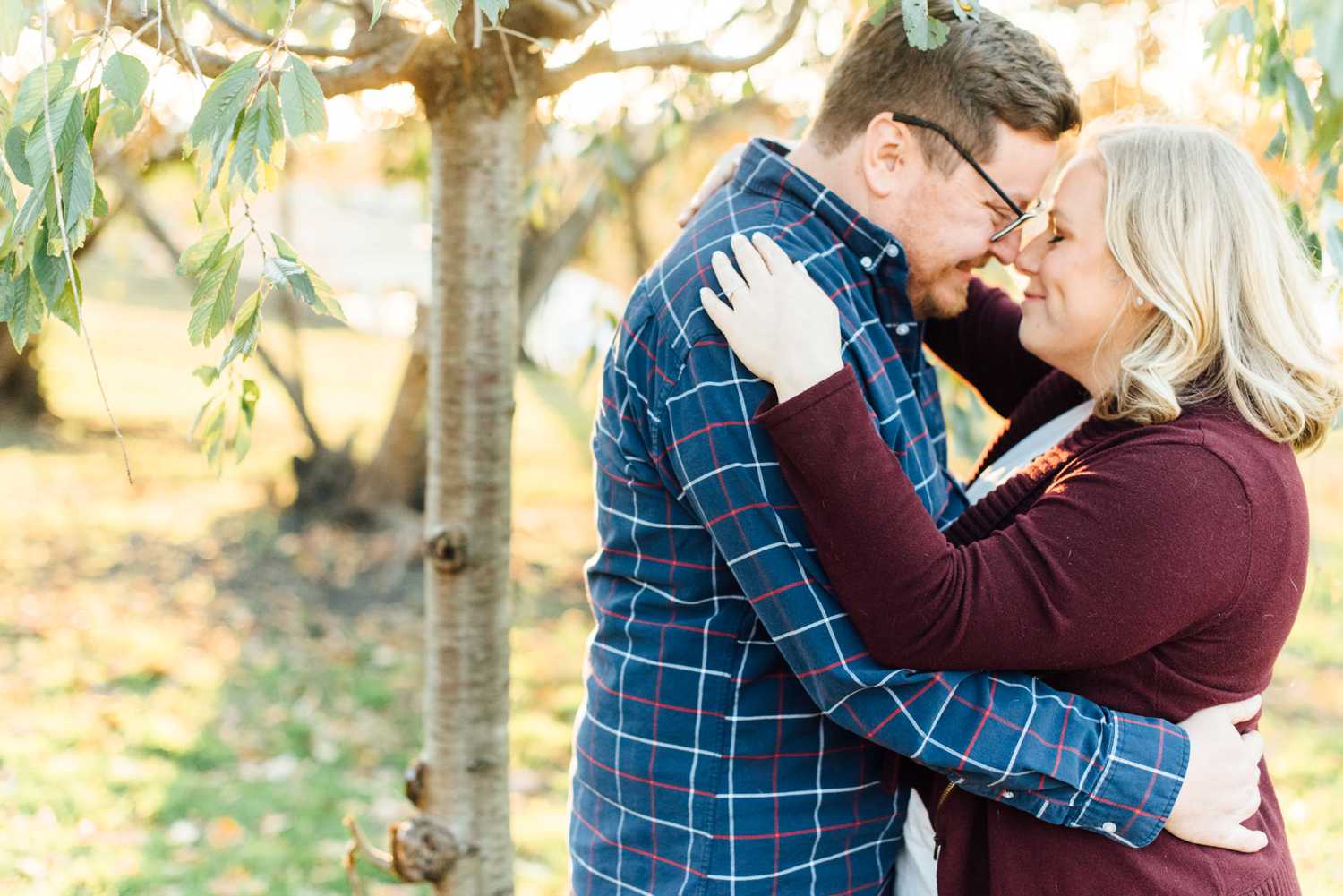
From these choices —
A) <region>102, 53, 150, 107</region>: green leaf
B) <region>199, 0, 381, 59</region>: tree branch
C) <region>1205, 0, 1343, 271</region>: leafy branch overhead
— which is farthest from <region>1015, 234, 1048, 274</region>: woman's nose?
<region>102, 53, 150, 107</region>: green leaf

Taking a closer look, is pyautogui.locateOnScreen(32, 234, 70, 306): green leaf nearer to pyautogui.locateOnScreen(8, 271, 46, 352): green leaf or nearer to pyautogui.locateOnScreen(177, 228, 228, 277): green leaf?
pyautogui.locateOnScreen(8, 271, 46, 352): green leaf

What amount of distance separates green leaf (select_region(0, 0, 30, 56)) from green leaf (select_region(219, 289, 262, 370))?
33 centimetres

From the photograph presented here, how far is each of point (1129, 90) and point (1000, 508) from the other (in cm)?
251

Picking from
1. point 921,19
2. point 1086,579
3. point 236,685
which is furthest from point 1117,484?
point 236,685

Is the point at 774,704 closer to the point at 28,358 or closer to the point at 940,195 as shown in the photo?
the point at 940,195

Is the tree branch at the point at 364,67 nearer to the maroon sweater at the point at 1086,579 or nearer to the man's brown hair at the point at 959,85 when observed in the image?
the man's brown hair at the point at 959,85

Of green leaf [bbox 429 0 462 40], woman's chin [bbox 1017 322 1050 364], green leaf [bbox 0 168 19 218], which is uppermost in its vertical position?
green leaf [bbox 429 0 462 40]

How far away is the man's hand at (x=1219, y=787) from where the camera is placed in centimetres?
167

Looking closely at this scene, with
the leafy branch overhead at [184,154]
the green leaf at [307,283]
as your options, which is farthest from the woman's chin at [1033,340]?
the green leaf at [307,283]

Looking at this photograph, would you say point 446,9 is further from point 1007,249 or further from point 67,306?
point 1007,249

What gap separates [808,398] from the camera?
5.03 feet

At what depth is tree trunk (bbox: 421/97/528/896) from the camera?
2205 millimetres

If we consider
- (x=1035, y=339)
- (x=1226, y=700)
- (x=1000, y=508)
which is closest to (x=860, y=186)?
(x=1035, y=339)

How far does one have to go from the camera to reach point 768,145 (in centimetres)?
197
